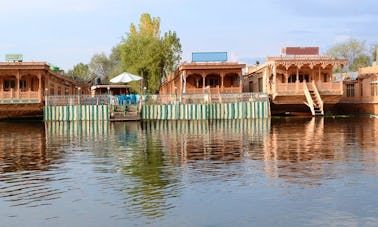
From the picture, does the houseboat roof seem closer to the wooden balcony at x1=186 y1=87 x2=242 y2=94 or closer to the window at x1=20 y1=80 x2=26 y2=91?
the wooden balcony at x1=186 y1=87 x2=242 y2=94

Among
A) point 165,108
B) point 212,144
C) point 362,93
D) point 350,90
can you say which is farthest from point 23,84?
point 362,93

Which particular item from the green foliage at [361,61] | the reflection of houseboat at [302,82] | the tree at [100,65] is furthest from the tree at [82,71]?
the reflection of houseboat at [302,82]

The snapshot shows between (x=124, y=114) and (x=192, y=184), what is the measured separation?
29.7 meters

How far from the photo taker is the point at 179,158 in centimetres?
1825

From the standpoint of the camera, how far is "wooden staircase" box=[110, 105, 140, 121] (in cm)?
4203

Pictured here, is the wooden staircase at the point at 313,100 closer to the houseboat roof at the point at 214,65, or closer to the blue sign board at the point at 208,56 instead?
the houseboat roof at the point at 214,65

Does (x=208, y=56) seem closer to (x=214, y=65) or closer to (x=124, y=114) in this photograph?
(x=214, y=65)

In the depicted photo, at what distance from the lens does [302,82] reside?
46000mm

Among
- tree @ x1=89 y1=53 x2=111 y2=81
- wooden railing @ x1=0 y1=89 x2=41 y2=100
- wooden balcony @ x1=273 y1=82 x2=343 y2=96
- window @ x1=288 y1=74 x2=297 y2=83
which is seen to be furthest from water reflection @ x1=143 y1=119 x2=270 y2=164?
tree @ x1=89 y1=53 x2=111 y2=81

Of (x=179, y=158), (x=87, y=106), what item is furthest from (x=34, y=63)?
(x=179, y=158)

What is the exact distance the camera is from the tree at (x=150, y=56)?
5638 cm

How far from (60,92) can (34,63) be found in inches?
500

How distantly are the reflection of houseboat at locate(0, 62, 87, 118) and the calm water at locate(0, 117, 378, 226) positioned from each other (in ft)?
74.1

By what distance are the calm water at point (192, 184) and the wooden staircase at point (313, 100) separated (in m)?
19.7
